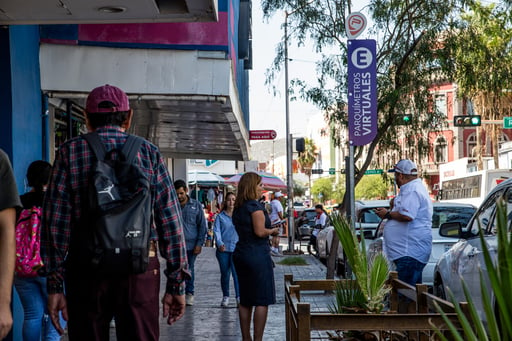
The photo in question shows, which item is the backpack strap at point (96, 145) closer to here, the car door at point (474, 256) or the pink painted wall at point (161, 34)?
the car door at point (474, 256)

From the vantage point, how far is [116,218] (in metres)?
3.74

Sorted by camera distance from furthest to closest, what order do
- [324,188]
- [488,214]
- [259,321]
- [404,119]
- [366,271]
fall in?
1. [324,188]
2. [404,119]
3. [488,214]
4. [259,321]
5. [366,271]

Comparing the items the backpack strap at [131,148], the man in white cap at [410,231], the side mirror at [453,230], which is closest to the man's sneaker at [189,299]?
the man in white cap at [410,231]

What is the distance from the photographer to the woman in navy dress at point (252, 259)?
7.43 metres

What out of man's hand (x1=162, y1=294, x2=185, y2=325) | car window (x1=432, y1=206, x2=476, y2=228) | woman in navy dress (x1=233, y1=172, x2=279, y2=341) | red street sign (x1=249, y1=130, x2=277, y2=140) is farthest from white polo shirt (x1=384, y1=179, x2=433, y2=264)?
red street sign (x1=249, y1=130, x2=277, y2=140)

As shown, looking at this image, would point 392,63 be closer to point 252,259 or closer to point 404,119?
point 404,119

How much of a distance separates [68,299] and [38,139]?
5612mm

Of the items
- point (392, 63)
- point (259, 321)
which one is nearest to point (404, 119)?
point (392, 63)

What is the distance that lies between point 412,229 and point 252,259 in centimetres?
189

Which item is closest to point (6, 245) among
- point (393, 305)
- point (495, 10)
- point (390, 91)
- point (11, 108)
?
point (393, 305)

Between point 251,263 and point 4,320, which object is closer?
point 4,320

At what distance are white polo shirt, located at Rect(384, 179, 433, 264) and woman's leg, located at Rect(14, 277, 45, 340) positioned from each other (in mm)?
3680

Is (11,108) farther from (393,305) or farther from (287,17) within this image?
(287,17)

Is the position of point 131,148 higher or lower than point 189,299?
higher
